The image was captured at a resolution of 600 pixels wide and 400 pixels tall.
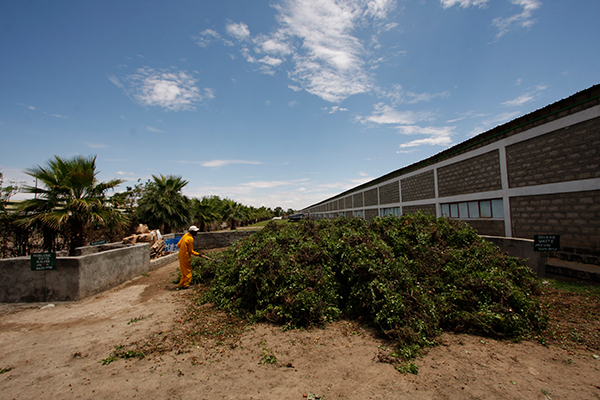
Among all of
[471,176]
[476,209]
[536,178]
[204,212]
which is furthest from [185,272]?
[204,212]

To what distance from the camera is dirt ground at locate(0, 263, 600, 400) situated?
2982mm

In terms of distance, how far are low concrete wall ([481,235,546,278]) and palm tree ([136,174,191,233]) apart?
16797 millimetres

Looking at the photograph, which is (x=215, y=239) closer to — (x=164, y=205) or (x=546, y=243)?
(x=164, y=205)

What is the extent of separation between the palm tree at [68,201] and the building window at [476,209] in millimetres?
14885

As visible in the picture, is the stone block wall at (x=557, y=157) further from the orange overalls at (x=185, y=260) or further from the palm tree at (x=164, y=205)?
the palm tree at (x=164, y=205)

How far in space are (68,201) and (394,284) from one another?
33.1 ft

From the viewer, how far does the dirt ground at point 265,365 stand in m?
2.98

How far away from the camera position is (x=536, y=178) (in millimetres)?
9305

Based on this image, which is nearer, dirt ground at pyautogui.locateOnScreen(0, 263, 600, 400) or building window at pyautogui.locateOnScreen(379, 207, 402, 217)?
dirt ground at pyautogui.locateOnScreen(0, 263, 600, 400)

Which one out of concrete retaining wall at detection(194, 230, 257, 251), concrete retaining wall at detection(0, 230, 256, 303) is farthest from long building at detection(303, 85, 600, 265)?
concrete retaining wall at detection(194, 230, 257, 251)

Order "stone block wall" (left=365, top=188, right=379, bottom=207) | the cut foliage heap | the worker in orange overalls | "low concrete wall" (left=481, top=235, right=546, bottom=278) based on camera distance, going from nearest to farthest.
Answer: the cut foliage heap → "low concrete wall" (left=481, top=235, right=546, bottom=278) → the worker in orange overalls → "stone block wall" (left=365, top=188, right=379, bottom=207)

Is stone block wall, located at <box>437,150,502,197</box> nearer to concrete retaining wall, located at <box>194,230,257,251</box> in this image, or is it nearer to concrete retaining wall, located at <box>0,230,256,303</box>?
concrete retaining wall, located at <box>194,230,257,251</box>

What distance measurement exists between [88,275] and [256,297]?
4794 millimetres

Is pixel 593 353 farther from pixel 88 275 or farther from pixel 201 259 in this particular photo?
pixel 88 275
